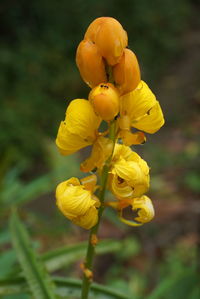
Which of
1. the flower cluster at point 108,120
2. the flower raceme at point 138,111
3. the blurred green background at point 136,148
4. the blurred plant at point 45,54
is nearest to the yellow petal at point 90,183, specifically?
the flower cluster at point 108,120

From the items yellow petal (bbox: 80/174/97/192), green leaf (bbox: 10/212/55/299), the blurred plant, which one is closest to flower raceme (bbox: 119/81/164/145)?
yellow petal (bbox: 80/174/97/192)

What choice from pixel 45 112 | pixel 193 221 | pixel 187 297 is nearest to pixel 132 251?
pixel 193 221

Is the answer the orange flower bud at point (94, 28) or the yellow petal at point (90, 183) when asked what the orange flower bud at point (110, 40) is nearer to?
the orange flower bud at point (94, 28)

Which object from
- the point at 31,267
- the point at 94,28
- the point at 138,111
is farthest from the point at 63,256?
the point at 94,28

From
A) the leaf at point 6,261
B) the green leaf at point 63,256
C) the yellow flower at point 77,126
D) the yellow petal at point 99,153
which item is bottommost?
the leaf at point 6,261

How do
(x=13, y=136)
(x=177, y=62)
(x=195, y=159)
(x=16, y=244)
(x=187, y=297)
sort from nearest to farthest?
(x=16, y=244) → (x=187, y=297) → (x=195, y=159) → (x=13, y=136) → (x=177, y=62)

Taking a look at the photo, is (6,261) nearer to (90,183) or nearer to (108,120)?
(90,183)

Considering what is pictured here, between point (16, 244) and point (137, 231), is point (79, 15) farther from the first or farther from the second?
point (16, 244)
